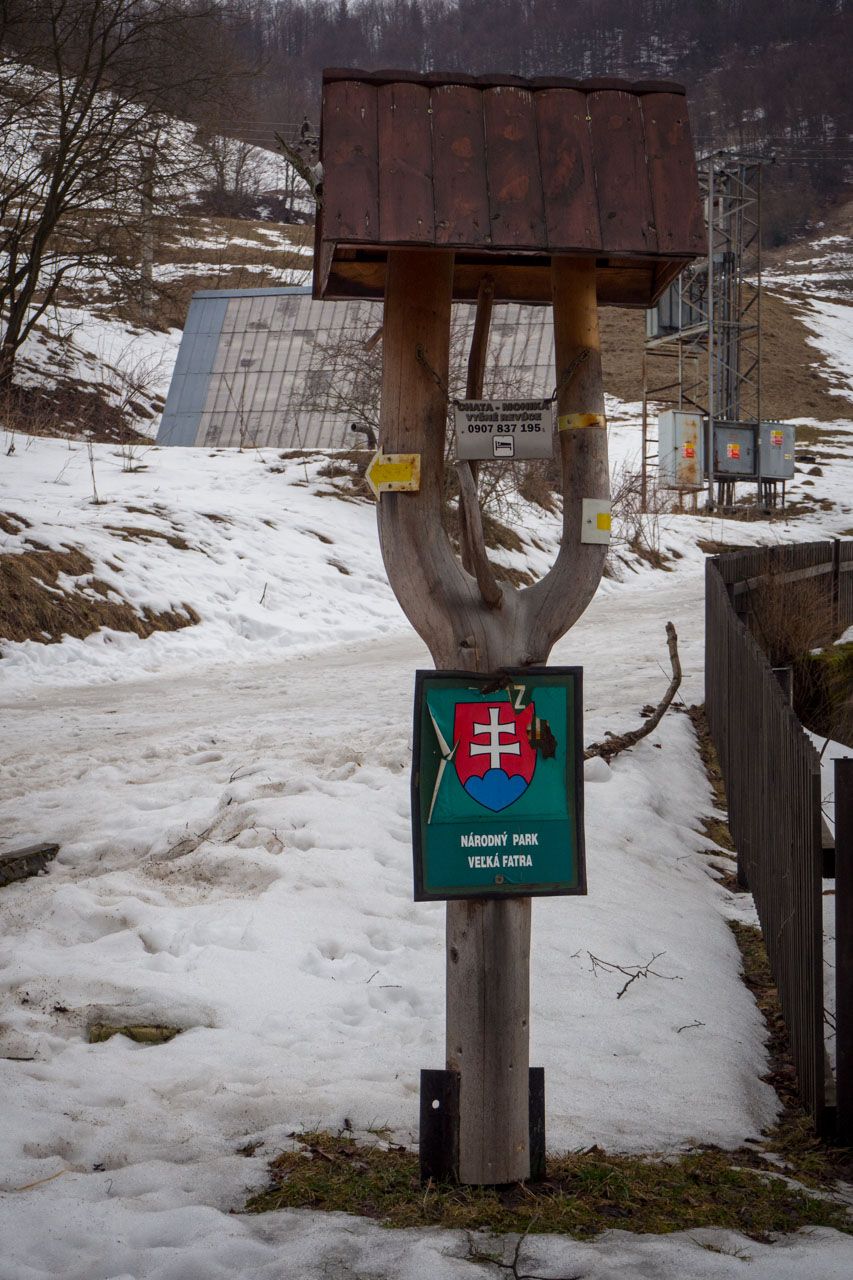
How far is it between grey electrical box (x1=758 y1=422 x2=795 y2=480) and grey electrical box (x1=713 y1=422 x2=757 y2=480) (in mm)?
293

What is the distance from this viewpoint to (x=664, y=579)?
20.1 m

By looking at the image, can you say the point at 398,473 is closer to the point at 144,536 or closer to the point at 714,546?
the point at 144,536

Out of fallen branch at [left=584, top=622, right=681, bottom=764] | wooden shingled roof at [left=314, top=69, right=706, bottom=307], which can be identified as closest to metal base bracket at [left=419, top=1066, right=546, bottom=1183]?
wooden shingled roof at [left=314, top=69, right=706, bottom=307]

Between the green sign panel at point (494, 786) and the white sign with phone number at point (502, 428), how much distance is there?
64 cm

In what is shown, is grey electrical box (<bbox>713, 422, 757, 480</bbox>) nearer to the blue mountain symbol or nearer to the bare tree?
the bare tree

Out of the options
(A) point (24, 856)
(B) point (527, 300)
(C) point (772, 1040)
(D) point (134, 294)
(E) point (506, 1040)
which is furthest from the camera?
(D) point (134, 294)

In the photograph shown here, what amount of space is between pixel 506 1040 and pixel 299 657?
8.63 meters

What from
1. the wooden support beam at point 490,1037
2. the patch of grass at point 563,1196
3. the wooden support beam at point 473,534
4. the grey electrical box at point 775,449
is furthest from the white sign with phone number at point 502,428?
the grey electrical box at point 775,449

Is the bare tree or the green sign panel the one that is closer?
the green sign panel

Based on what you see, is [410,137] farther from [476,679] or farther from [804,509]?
[804,509]

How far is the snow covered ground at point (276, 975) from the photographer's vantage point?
2.72 m

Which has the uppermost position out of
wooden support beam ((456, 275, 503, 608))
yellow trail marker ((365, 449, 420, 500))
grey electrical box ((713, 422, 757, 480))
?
grey electrical box ((713, 422, 757, 480))

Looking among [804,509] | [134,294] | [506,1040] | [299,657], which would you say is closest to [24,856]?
A: [506,1040]

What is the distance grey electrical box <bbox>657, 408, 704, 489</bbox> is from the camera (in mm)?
29188
